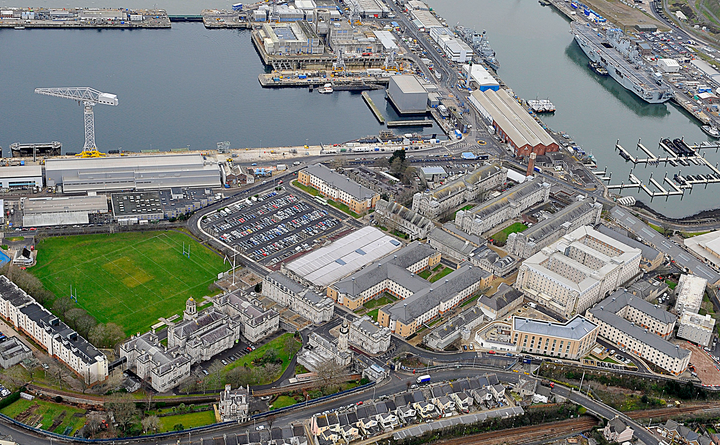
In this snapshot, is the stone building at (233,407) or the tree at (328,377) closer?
the stone building at (233,407)

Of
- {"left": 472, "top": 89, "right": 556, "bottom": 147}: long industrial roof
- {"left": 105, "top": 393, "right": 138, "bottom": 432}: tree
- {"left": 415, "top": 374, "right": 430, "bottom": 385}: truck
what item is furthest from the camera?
{"left": 472, "top": 89, "right": 556, "bottom": 147}: long industrial roof

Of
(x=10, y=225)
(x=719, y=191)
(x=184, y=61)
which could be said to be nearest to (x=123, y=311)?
(x=10, y=225)

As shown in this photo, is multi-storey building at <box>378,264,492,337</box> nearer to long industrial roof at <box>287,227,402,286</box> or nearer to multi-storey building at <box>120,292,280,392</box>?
long industrial roof at <box>287,227,402,286</box>

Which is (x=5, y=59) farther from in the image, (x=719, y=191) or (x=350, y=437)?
(x=719, y=191)

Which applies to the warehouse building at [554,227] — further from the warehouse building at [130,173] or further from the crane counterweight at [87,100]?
the crane counterweight at [87,100]

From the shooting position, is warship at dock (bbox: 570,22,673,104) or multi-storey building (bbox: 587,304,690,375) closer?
multi-storey building (bbox: 587,304,690,375)

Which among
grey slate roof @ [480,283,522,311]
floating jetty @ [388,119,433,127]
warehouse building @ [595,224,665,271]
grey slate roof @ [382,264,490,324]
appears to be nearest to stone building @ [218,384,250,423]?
grey slate roof @ [382,264,490,324]

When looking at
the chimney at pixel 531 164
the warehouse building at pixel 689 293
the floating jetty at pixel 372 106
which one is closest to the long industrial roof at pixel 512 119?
the chimney at pixel 531 164
